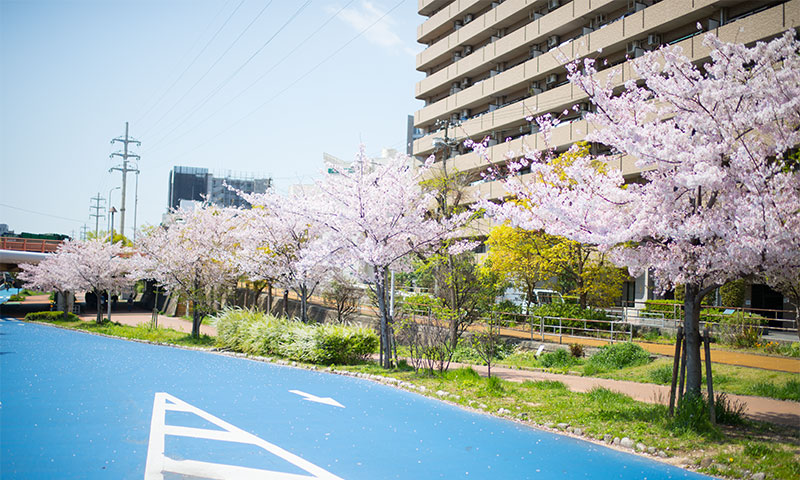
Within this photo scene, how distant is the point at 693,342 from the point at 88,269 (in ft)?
128

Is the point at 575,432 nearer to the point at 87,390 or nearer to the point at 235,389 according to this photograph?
the point at 235,389

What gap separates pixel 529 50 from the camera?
40.8 m

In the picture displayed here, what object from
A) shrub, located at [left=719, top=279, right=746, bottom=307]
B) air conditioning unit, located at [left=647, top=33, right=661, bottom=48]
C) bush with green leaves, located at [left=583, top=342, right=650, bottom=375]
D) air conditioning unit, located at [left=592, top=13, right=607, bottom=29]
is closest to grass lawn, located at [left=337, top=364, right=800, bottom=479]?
bush with green leaves, located at [left=583, top=342, right=650, bottom=375]

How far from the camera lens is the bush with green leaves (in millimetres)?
16109

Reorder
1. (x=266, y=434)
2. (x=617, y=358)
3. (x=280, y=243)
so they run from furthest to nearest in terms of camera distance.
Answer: (x=280, y=243), (x=617, y=358), (x=266, y=434)

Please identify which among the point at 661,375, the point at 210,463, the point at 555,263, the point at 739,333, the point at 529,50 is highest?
the point at 529,50

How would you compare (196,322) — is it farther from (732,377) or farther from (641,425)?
(641,425)

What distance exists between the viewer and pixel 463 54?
4859cm

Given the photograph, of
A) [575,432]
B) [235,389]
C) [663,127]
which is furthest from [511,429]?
[235,389]

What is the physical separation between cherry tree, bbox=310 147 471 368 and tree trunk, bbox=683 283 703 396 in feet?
27.0

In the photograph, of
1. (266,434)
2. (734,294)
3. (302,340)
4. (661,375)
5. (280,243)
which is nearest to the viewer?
(266,434)

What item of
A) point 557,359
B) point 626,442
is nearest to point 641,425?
point 626,442

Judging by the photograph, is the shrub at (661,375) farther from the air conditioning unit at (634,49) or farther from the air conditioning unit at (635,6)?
the air conditioning unit at (635,6)

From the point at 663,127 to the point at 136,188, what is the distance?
68616mm
